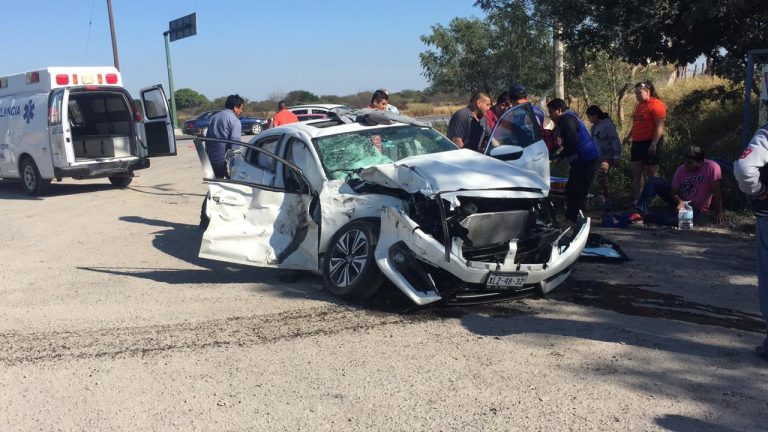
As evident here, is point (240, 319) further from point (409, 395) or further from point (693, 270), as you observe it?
point (693, 270)

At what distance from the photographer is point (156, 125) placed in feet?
45.7

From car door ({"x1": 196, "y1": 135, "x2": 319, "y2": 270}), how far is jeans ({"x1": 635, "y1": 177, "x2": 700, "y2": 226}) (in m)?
4.90

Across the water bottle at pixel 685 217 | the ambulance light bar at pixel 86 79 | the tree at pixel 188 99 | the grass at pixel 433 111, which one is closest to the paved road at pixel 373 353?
the water bottle at pixel 685 217

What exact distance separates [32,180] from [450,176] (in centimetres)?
1142

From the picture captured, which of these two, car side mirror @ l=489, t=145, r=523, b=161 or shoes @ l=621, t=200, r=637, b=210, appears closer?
Answer: car side mirror @ l=489, t=145, r=523, b=161

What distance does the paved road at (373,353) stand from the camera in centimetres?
398

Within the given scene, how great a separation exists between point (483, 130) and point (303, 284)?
11.7 ft

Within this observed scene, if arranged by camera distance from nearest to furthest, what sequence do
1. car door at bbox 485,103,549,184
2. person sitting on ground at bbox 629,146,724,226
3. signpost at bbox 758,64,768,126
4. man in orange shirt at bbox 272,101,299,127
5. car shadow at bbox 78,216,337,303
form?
car shadow at bbox 78,216,337,303 → car door at bbox 485,103,549,184 → signpost at bbox 758,64,768,126 → person sitting on ground at bbox 629,146,724,226 → man in orange shirt at bbox 272,101,299,127

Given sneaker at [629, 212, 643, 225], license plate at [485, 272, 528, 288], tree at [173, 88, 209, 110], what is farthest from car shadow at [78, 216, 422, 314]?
tree at [173, 88, 209, 110]

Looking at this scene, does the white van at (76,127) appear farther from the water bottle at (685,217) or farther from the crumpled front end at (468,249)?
the water bottle at (685,217)

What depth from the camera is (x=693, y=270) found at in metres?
6.98

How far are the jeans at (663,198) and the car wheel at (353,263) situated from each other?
4799mm

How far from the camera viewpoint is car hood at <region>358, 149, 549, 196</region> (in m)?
5.72

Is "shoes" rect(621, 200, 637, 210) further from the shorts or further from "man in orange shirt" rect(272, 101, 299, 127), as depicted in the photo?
"man in orange shirt" rect(272, 101, 299, 127)
